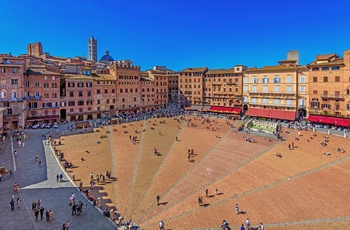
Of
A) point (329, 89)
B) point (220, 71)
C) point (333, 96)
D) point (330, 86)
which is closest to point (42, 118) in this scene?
point (220, 71)

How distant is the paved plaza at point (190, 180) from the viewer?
25.1 metres

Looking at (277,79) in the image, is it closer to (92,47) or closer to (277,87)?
(277,87)

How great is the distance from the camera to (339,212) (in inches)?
1017

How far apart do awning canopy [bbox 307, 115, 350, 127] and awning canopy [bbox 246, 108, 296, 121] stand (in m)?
4.54

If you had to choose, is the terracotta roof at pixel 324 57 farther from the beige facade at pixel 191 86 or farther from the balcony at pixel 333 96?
the beige facade at pixel 191 86

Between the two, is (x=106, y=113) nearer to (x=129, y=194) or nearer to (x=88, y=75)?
(x=88, y=75)

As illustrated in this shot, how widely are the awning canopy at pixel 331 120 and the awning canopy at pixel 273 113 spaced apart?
454 cm

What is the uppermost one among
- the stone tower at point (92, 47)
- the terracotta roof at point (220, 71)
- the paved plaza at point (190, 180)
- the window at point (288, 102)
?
the stone tower at point (92, 47)

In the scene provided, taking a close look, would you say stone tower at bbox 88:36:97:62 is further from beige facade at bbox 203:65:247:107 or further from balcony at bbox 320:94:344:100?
balcony at bbox 320:94:344:100

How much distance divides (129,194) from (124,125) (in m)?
33.1

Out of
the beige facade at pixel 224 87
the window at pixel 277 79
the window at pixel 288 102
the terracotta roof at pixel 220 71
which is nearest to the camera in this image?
the window at pixel 288 102

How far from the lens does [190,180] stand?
111ft

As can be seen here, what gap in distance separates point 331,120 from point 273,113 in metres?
13.8

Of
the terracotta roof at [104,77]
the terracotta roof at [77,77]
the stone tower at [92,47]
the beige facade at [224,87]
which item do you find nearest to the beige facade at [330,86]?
the beige facade at [224,87]
